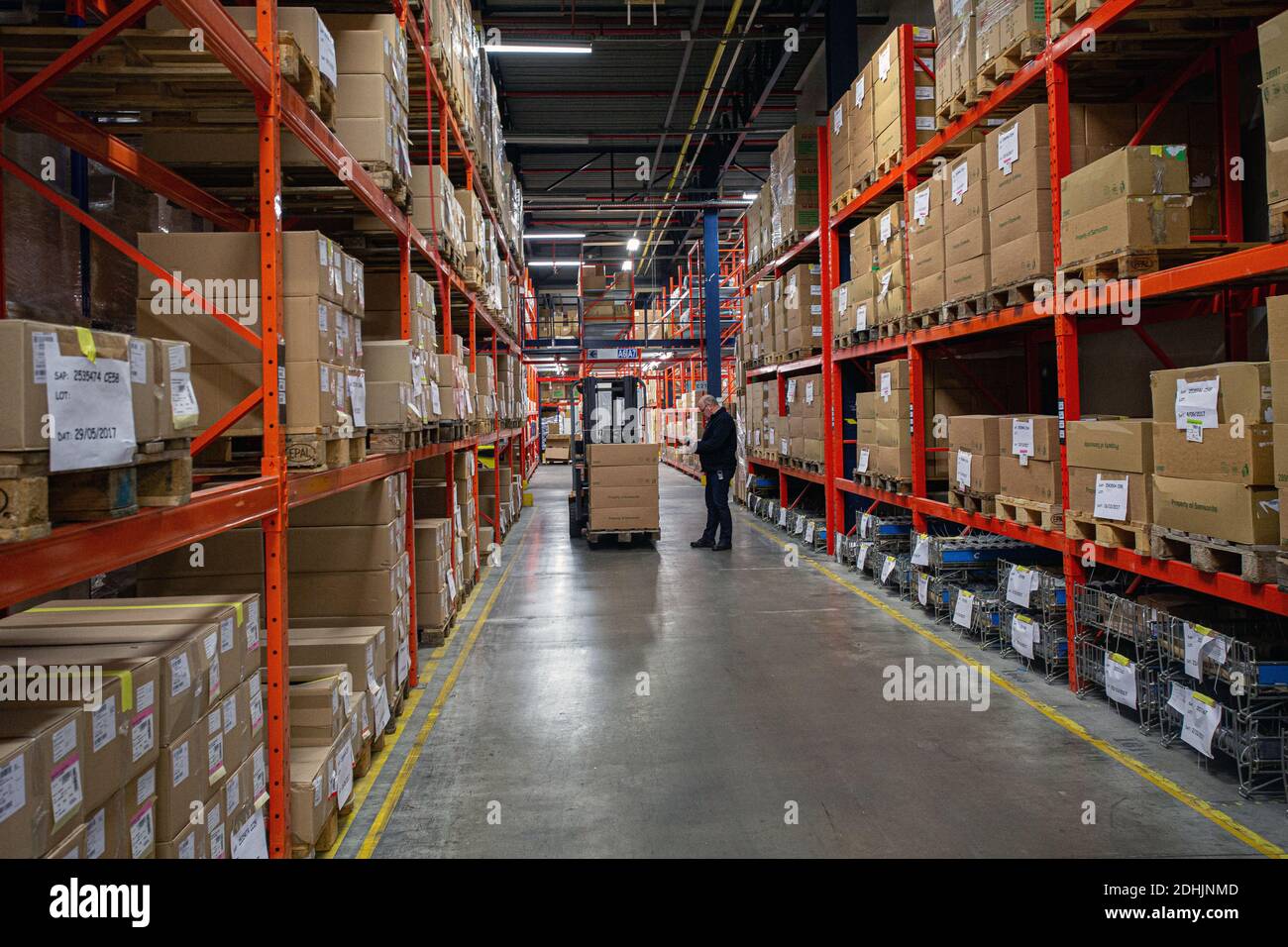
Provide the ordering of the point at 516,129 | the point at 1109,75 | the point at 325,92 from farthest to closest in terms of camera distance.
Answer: the point at 516,129
the point at 1109,75
the point at 325,92

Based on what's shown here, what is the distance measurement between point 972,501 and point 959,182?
8.40ft

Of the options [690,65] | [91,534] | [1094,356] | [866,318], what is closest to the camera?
[91,534]

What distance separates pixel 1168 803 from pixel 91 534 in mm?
4375

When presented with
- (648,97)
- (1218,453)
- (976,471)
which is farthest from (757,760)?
(648,97)

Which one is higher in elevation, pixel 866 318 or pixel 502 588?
pixel 866 318

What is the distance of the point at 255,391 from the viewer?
11.4 feet

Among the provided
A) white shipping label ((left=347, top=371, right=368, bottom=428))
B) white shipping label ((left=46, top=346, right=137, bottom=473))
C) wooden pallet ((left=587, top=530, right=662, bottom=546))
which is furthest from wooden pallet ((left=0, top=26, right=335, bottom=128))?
wooden pallet ((left=587, top=530, right=662, bottom=546))

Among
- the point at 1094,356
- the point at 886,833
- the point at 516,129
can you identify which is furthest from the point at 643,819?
the point at 516,129

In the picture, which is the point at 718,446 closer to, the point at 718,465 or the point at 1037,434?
the point at 718,465

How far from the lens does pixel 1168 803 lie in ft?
12.8

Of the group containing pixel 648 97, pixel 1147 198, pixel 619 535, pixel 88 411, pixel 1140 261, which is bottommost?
pixel 619 535

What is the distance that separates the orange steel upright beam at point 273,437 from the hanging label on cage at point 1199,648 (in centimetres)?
412

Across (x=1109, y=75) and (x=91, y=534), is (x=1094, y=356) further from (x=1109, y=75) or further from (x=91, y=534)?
(x=91, y=534)

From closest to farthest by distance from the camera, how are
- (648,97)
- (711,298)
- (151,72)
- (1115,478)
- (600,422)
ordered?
(151,72), (1115,478), (600,422), (648,97), (711,298)
